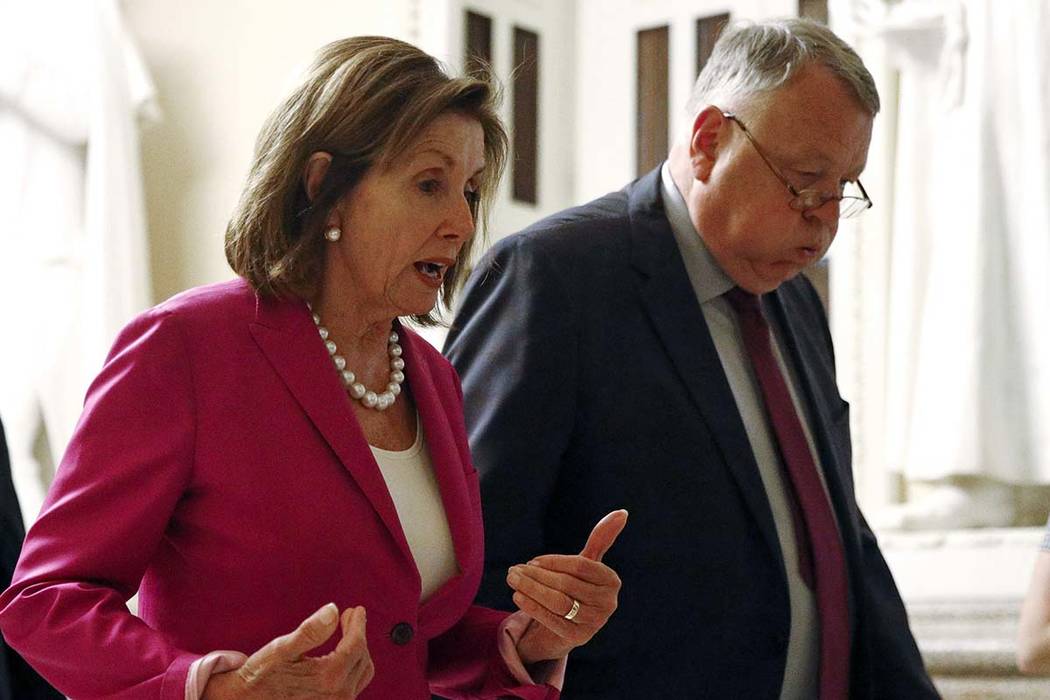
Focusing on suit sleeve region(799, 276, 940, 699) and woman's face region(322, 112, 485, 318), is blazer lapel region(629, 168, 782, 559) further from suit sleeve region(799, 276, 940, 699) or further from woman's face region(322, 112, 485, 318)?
woman's face region(322, 112, 485, 318)

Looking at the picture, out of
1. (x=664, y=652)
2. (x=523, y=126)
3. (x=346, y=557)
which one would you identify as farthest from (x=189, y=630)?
(x=523, y=126)

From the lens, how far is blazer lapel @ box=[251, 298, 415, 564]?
1.64m

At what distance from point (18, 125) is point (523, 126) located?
164 cm

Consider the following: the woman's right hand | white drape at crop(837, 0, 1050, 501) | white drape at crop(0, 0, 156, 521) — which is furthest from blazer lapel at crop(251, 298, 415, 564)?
white drape at crop(0, 0, 156, 521)

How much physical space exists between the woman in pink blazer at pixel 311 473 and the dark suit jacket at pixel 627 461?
0.39 m

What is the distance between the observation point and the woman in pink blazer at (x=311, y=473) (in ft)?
4.85

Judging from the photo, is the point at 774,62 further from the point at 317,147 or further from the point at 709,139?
the point at 317,147

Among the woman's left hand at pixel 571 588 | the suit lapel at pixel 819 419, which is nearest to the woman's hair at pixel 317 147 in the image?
the woman's left hand at pixel 571 588

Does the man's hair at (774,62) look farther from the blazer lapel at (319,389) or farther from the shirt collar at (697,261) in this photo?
the blazer lapel at (319,389)

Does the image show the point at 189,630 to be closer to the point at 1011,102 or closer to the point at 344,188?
the point at 344,188

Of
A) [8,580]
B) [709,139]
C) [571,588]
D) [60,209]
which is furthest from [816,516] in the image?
[60,209]

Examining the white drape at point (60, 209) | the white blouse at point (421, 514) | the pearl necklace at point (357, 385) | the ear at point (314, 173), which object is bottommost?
the white drape at point (60, 209)

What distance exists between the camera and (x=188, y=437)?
156 centimetres

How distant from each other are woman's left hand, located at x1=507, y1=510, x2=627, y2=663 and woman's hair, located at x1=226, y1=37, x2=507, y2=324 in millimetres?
376
